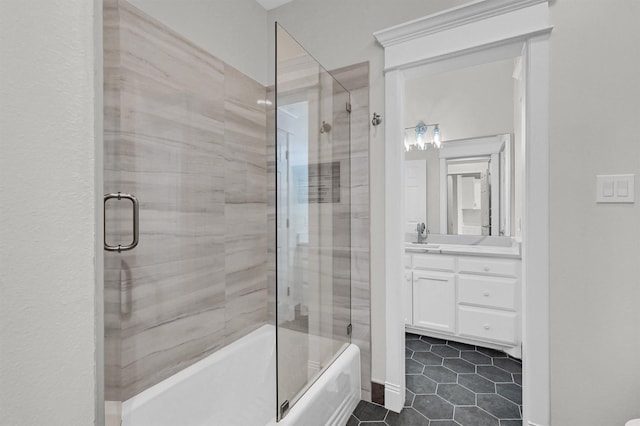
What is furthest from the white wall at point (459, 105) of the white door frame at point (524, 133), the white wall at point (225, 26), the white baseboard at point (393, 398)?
the white baseboard at point (393, 398)

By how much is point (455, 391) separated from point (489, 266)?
1.05m

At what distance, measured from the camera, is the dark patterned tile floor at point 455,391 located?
1.83 meters

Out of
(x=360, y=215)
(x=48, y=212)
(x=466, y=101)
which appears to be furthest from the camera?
(x=466, y=101)

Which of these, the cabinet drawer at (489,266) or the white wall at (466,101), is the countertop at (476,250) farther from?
the white wall at (466,101)

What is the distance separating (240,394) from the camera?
1.82 m

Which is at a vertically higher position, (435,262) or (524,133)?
(524,133)

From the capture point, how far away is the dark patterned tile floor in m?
1.83

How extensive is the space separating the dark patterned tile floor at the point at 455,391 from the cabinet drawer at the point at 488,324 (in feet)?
0.50

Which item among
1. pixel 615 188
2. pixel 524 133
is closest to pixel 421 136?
pixel 524 133

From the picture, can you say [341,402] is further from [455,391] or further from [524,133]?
[524,133]

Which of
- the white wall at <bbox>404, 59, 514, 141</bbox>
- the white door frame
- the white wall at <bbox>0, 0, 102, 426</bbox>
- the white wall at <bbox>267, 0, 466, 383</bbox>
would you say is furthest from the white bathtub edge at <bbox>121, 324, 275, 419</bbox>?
the white wall at <bbox>404, 59, 514, 141</bbox>

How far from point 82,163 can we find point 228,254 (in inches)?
65.9

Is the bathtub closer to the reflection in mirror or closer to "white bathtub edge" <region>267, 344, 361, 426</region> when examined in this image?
"white bathtub edge" <region>267, 344, 361, 426</region>

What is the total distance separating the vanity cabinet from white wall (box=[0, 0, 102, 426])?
2810 mm
